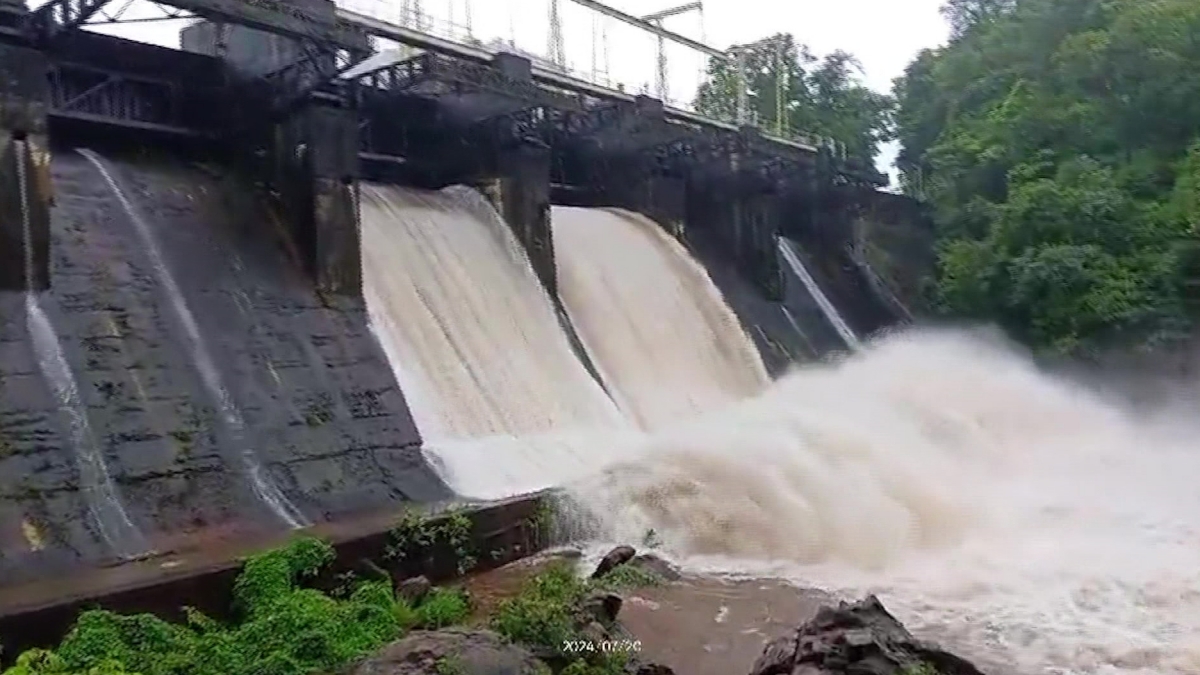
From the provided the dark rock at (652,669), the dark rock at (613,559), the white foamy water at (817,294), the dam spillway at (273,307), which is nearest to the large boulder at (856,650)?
the dark rock at (652,669)

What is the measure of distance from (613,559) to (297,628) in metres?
2.98

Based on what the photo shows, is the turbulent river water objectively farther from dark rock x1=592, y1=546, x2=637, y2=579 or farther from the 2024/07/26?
the 2024/07/26

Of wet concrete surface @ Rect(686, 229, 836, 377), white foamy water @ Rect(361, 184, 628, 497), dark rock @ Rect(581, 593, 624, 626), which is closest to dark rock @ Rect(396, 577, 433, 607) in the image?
dark rock @ Rect(581, 593, 624, 626)

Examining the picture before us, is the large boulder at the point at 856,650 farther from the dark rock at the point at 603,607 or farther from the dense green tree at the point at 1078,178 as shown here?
the dense green tree at the point at 1078,178

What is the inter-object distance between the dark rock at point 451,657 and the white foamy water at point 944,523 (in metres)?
3.10

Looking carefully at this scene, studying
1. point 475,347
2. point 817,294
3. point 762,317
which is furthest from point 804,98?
point 475,347

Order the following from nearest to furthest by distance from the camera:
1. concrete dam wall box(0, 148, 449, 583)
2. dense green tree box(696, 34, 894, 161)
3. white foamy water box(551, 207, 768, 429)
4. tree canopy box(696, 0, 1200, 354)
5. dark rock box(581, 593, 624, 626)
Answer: dark rock box(581, 593, 624, 626) → concrete dam wall box(0, 148, 449, 583) → white foamy water box(551, 207, 768, 429) → tree canopy box(696, 0, 1200, 354) → dense green tree box(696, 34, 894, 161)

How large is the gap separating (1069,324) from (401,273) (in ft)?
46.7

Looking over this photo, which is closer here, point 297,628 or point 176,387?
point 297,628

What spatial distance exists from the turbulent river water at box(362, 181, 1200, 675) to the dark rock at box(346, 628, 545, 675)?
3.12 metres

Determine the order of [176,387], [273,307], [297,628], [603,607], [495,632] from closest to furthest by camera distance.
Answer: [495,632], [297,628], [603,607], [176,387], [273,307]

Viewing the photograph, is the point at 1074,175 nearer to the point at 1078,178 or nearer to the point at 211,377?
the point at 1078,178

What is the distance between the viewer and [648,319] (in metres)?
17.5

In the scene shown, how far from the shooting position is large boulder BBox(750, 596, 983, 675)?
5.52 m
